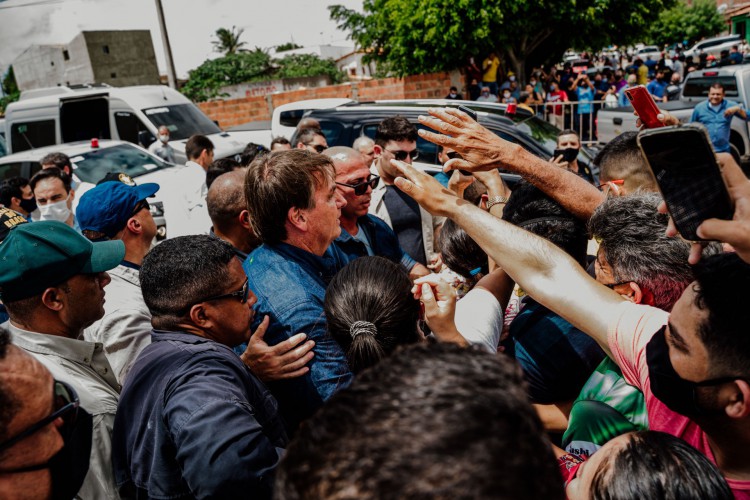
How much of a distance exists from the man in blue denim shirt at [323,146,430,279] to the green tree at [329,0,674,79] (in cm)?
1343

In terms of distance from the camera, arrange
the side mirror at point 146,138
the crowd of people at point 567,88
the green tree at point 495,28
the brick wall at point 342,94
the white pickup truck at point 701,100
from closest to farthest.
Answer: the white pickup truck at point 701,100 → the side mirror at point 146,138 → the crowd of people at point 567,88 → the green tree at point 495,28 → the brick wall at point 342,94

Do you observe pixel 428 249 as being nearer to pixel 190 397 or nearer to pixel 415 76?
pixel 190 397

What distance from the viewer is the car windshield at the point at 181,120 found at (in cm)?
1245

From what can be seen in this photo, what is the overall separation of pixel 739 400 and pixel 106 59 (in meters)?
38.1

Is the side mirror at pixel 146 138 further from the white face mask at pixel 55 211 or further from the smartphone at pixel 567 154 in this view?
the smartphone at pixel 567 154

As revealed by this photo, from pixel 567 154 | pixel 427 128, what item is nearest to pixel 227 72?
pixel 427 128

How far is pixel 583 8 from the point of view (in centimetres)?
1609

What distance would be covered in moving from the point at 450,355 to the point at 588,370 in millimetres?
1373

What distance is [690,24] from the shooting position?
45.6 metres

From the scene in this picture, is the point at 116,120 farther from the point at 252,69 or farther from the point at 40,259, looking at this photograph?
the point at 252,69

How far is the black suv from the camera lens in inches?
274

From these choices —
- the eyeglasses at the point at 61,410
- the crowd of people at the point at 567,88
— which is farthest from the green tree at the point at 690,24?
the eyeglasses at the point at 61,410

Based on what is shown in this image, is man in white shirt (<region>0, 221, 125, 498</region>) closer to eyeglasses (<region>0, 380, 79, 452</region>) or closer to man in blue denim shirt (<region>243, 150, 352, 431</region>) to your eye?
eyeglasses (<region>0, 380, 79, 452</region>)

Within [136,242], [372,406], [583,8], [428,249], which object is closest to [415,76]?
[583,8]
